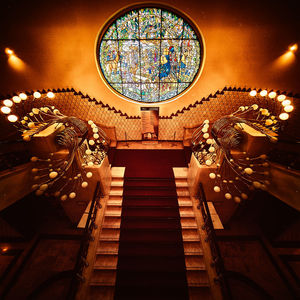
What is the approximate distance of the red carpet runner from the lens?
3.40m

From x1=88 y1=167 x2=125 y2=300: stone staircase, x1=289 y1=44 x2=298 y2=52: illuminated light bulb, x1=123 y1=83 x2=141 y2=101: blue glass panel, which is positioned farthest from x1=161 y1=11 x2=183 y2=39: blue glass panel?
x1=88 y1=167 x2=125 y2=300: stone staircase

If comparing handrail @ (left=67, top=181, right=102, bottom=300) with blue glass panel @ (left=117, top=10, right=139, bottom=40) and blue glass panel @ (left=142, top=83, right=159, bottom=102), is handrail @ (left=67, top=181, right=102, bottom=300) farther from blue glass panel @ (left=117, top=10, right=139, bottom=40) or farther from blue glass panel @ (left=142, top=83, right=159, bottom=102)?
blue glass panel @ (left=117, top=10, right=139, bottom=40)

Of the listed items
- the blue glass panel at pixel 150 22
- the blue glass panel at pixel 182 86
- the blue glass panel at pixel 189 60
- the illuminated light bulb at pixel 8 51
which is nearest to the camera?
the illuminated light bulb at pixel 8 51

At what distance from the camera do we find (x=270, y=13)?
4.62 metres

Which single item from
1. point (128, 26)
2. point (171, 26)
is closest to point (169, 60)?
point (171, 26)

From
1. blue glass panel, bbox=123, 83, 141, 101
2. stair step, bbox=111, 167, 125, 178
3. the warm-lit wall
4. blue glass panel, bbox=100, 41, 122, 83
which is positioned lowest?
stair step, bbox=111, 167, 125, 178

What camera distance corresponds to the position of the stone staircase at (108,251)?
337 centimetres

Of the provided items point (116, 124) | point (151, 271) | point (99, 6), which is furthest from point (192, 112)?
point (151, 271)

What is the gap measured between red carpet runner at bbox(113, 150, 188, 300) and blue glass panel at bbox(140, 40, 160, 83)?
3938 millimetres

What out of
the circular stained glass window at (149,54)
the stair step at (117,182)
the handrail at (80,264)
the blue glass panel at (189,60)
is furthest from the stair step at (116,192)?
the blue glass panel at (189,60)

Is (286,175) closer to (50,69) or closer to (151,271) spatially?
(151,271)

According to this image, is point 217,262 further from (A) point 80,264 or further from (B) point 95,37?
(B) point 95,37

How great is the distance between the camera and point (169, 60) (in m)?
5.84

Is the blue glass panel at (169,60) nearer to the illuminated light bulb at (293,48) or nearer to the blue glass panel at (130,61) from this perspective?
the blue glass panel at (130,61)
